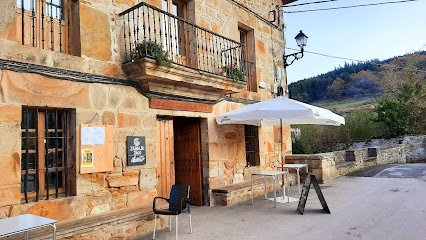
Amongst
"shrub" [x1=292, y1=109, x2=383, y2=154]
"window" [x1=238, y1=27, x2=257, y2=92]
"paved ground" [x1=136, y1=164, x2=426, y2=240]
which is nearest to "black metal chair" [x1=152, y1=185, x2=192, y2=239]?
"paved ground" [x1=136, y1=164, x2=426, y2=240]

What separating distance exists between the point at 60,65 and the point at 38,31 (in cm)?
66

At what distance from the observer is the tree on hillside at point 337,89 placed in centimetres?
4683

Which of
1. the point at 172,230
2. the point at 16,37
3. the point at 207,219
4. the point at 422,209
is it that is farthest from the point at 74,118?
the point at 422,209

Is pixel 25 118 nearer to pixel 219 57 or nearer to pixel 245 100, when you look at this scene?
pixel 219 57

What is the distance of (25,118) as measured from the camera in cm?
385

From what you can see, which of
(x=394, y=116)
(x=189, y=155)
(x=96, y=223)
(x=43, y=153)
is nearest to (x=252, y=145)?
A: (x=189, y=155)

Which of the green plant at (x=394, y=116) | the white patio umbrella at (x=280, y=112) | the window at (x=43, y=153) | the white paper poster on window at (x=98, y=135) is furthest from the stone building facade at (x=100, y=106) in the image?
the green plant at (x=394, y=116)

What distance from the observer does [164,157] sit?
592 cm

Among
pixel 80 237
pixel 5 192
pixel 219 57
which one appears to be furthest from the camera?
pixel 219 57

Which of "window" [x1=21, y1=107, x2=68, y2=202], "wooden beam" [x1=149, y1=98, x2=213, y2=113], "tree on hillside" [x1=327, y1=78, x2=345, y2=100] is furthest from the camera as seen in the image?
"tree on hillside" [x1=327, y1=78, x2=345, y2=100]

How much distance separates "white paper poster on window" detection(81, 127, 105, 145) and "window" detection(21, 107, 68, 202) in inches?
9.6

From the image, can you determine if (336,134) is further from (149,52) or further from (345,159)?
(149,52)

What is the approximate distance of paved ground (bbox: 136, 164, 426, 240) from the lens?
167 inches

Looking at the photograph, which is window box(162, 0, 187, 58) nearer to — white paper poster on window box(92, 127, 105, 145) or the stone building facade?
the stone building facade
